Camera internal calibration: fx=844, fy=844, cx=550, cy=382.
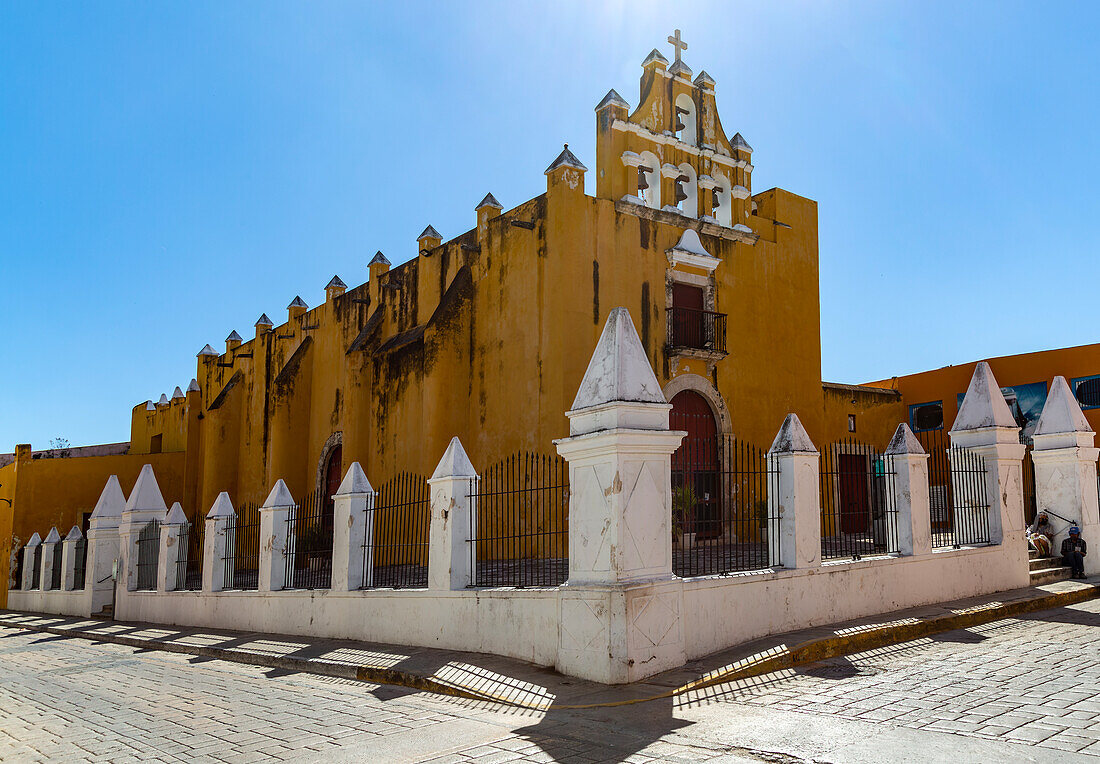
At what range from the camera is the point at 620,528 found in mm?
5852

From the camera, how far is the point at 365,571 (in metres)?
8.99

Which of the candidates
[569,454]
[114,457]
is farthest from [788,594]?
[114,457]

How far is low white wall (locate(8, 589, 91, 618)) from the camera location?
15414 millimetres

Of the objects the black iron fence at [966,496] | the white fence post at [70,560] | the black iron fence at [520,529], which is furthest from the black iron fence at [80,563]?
the black iron fence at [966,496]

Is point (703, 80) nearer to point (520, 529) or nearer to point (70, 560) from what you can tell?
point (520, 529)

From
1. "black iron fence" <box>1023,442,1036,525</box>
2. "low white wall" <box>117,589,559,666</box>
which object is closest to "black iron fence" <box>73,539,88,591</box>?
"low white wall" <box>117,589,559,666</box>

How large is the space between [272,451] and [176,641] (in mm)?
9885

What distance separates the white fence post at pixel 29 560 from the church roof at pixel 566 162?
14.3m

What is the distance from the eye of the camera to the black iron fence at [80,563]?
1641 cm

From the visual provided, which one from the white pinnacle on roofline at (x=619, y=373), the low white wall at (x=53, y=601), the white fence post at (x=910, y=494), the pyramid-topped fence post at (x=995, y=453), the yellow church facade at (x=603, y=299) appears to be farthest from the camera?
the low white wall at (x=53, y=601)

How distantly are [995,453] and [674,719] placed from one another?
258 inches

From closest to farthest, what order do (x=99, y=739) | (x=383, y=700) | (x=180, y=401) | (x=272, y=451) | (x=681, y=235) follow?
(x=99, y=739) < (x=383, y=700) < (x=681, y=235) < (x=272, y=451) < (x=180, y=401)

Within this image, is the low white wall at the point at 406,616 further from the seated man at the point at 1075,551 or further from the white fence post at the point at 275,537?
the seated man at the point at 1075,551

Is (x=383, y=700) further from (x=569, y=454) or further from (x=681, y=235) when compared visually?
(x=681, y=235)
